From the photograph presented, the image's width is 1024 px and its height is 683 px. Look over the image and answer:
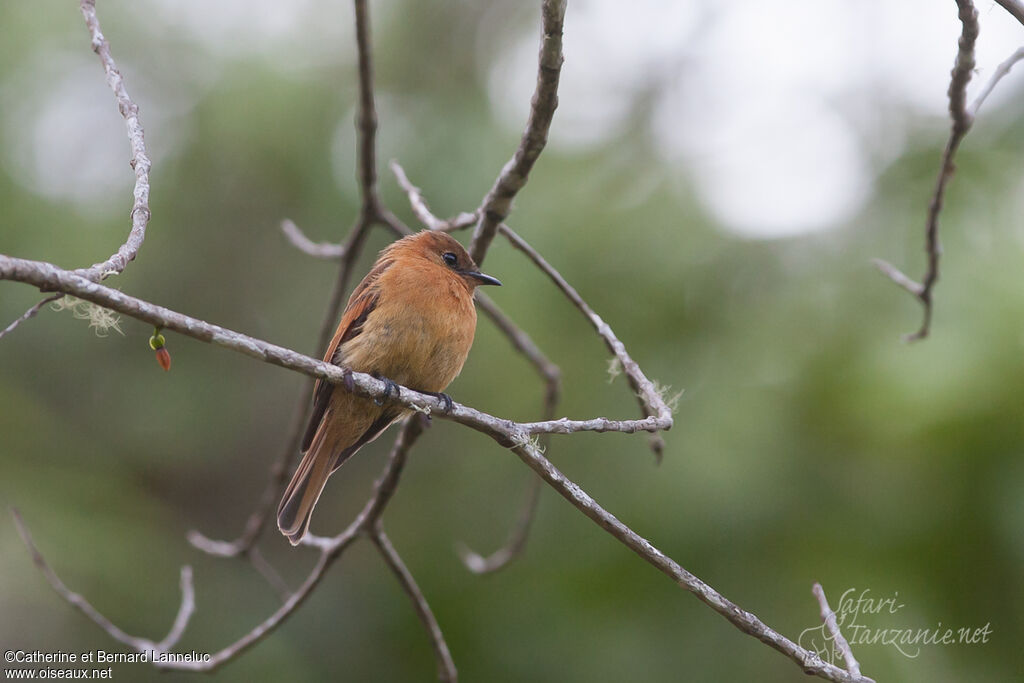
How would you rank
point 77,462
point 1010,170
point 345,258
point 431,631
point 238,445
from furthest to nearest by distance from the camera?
1. point 238,445
2. point 77,462
3. point 1010,170
4. point 345,258
5. point 431,631

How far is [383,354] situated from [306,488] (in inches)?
32.1

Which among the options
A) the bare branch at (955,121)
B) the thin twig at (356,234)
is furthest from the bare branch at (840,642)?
the thin twig at (356,234)

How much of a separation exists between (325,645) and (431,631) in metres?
2.03

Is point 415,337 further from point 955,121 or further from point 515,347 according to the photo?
point 955,121

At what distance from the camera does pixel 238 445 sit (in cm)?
677

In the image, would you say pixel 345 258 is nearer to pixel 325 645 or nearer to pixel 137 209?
pixel 137 209

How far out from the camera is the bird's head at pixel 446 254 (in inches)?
201

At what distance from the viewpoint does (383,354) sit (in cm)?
453

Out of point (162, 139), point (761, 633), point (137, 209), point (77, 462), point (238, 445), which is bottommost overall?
point (761, 633)

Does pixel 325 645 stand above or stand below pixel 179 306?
below

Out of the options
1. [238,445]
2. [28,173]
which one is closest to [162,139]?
[28,173]

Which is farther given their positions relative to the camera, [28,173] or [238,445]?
[238,445]

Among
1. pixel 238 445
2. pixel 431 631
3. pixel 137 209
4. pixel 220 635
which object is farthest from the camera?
pixel 238 445

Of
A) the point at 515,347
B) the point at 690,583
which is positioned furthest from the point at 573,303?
the point at 690,583
